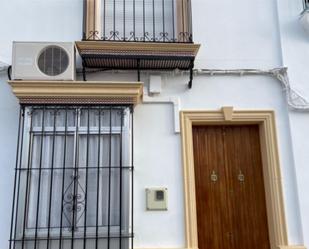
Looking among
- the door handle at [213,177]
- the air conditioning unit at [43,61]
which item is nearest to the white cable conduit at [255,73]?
the air conditioning unit at [43,61]

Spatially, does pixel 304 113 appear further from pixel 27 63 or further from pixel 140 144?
pixel 27 63

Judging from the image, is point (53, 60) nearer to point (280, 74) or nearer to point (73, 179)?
point (73, 179)

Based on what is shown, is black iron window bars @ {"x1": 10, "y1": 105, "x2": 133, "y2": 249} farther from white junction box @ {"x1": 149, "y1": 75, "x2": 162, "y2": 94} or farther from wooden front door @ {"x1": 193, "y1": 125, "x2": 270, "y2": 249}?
wooden front door @ {"x1": 193, "y1": 125, "x2": 270, "y2": 249}

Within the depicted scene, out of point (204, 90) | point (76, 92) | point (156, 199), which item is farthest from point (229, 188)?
point (76, 92)

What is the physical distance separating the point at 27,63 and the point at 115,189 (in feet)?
6.25

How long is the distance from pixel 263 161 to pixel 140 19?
8.80 feet

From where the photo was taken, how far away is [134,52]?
4.57 metres

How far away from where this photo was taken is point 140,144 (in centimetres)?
465

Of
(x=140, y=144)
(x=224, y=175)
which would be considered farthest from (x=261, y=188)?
(x=140, y=144)

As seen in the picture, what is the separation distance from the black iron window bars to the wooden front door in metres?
1.02

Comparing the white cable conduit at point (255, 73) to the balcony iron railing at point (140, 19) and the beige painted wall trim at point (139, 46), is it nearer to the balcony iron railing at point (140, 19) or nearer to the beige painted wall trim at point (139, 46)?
the beige painted wall trim at point (139, 46)

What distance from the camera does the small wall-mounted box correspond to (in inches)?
176

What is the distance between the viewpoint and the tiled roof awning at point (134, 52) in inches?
178

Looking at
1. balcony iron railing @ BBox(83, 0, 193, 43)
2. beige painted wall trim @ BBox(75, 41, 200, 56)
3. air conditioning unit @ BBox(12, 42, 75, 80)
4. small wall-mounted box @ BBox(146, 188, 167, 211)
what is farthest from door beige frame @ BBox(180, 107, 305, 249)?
air conditioning unit @ BBox(12, 42, 75, 80)
